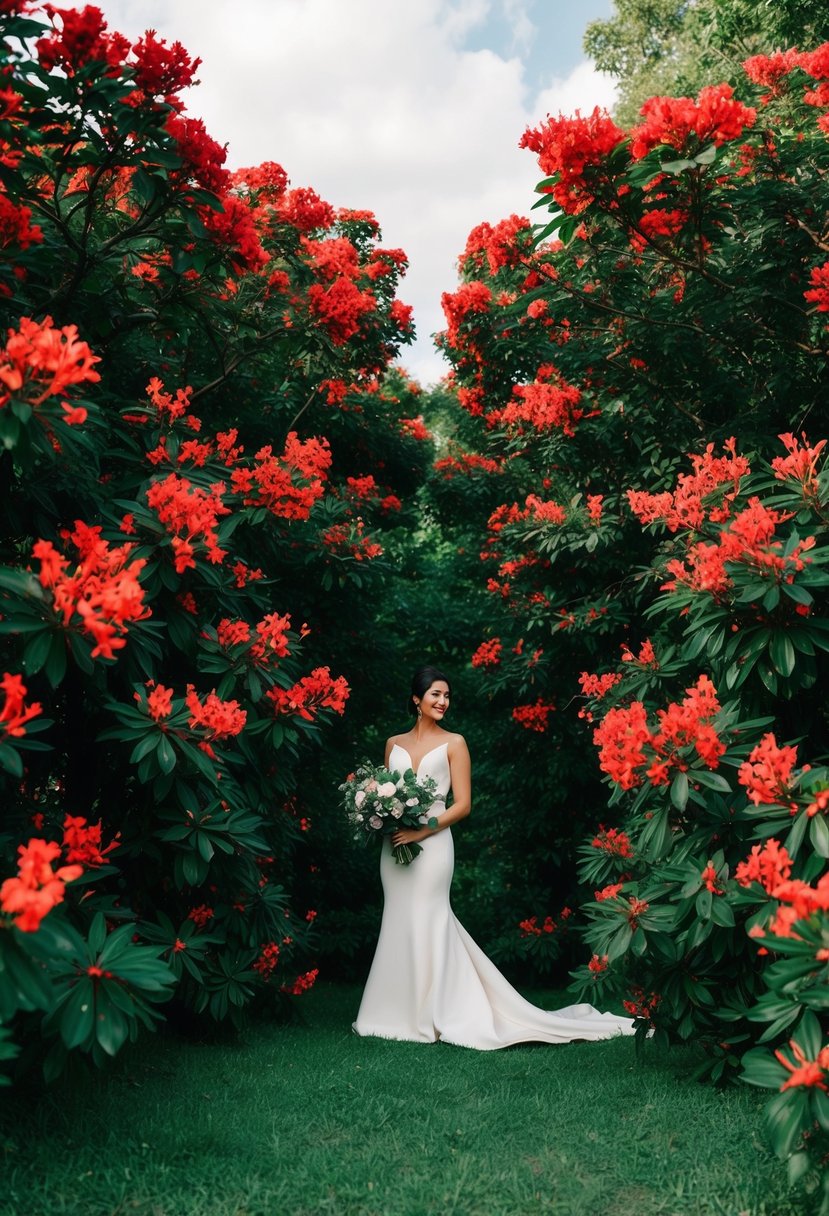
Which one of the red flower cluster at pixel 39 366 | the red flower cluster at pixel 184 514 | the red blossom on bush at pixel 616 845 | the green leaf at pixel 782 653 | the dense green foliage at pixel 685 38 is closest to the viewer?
the red flower cluster at pixel 39 366

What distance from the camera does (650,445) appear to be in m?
5.80

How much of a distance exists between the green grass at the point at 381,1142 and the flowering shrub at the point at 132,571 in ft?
1.01

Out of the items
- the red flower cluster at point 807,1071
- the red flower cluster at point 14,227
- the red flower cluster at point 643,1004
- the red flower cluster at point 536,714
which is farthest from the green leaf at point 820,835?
the red flower cluster at point 536,714

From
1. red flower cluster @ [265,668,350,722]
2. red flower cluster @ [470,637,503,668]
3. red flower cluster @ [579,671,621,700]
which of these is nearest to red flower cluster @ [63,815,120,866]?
red flower cluster @ [265,668,350,722]

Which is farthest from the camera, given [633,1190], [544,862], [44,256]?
[544,862]

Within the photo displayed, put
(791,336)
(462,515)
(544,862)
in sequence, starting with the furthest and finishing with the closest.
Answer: (462,515) < (544,862) < (791,336)

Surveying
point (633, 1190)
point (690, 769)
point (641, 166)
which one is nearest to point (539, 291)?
point (641, 166)

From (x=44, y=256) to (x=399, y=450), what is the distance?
16.6 ft

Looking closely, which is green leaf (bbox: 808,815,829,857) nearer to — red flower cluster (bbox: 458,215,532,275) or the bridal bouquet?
the bridal bouquet

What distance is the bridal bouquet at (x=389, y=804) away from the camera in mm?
5430

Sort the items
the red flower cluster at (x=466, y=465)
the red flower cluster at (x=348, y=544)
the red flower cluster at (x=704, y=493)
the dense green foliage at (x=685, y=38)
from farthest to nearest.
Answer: the red flower cluster at (x=466, y=465) < the dense green foliage at (x=685, y=38) < the red flower cluster at (x=348, y=544) < the red flower cluster at (x=704, y=493)

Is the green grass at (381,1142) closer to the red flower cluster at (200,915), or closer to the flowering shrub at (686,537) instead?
the flowering shrub at (686,537)

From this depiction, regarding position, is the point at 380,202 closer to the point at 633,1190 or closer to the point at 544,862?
the point at 544,862

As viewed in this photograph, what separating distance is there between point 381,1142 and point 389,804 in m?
2.27
